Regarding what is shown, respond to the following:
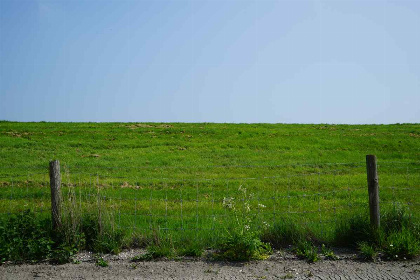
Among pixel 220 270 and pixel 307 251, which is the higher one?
pixel 307 251

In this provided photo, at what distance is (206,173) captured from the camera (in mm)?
20109

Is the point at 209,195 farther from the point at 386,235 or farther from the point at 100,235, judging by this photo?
the point at 386,235

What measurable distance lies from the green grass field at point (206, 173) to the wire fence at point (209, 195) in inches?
1.9

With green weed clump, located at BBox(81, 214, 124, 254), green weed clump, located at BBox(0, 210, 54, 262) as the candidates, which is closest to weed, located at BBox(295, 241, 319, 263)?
green weed clump, located at BBox(81, 214, 124, 254)

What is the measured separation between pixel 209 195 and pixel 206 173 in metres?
4.57

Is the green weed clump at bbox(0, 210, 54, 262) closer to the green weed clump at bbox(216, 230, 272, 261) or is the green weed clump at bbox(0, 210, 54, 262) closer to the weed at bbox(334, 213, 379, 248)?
the green weed clump at bbox(216, 230, 272, 261)

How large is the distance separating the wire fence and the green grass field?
48mm

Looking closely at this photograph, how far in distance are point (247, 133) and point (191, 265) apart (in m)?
26.8

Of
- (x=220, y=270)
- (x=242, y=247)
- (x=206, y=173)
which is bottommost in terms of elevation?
(x=220, y=270)

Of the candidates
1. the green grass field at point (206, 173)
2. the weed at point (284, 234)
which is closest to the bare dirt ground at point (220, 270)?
the weed at point (284, 234)

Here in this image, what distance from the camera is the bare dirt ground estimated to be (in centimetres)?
708

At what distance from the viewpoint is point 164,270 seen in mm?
7336

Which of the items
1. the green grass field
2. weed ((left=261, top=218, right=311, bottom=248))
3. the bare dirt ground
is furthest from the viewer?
the green grass field

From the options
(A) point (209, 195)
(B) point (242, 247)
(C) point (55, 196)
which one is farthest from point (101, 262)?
(A) point (209, 195)
